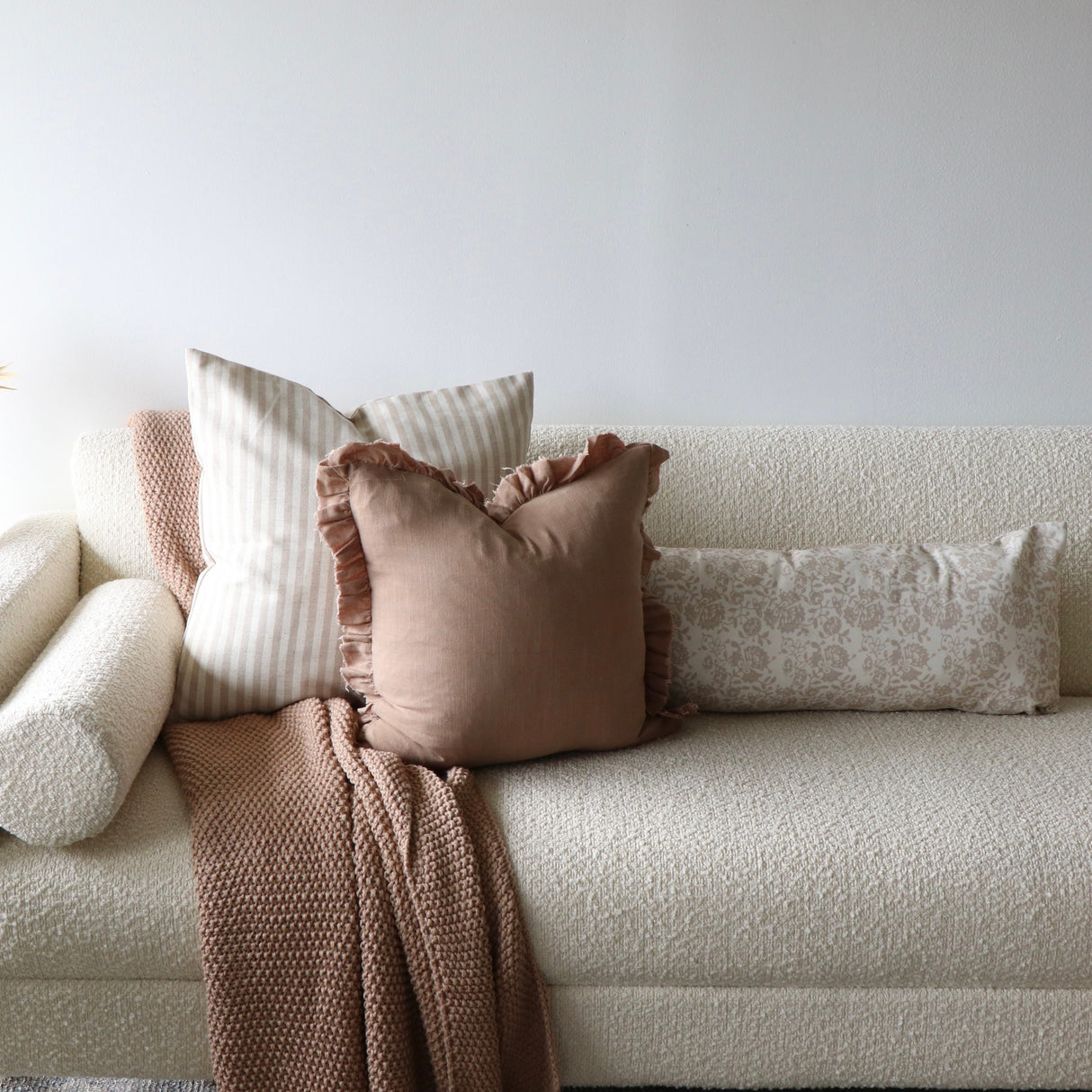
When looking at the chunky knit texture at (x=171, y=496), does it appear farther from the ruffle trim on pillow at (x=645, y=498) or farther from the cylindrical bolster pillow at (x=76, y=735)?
the ruffle trim on pillow at (x=645, y=498)

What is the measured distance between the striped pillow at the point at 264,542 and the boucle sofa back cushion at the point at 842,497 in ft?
0.94

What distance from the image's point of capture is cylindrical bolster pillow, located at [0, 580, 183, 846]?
112cm

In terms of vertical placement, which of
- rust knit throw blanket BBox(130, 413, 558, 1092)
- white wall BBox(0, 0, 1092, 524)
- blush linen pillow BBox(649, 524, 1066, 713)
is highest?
white wall BBox(0, 0, 1092, 524)

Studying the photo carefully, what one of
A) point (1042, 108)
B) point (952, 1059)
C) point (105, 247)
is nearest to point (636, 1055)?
point (952, 1059)

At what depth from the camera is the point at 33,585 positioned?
1.51 meters

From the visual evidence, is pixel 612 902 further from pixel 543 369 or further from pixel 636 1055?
pixel 543 369

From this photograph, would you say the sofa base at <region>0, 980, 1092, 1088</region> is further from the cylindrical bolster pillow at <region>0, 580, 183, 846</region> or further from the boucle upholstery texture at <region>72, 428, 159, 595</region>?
the boucle upholstery texture at <region>72, 428, 159, 595</region>

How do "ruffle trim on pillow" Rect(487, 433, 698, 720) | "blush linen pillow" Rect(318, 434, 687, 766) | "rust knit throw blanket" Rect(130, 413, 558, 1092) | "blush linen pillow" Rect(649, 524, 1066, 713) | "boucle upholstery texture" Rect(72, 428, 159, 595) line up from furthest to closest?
"boucle upholstery texture" Rect(72, 428, 159, 595), "blush linen pillow" Rect(649, 524, 1066, 713), "ruffle trim on pillow" Rect(487, 433, 698, 720), "blush linen pillow" Rect(318, 434, 687, 766), "rust knit throw blanket" Rect(130, 413, 558, 1092)

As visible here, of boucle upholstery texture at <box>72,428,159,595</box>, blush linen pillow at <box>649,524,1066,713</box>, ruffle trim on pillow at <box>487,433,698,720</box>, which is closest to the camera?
ruffle trim on pillow at <box>487,433,698,720</box>

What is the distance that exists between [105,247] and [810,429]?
123cm

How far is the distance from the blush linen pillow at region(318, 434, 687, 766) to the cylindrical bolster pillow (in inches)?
10.6

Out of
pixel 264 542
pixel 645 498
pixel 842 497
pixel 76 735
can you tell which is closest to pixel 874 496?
pixel 842 497

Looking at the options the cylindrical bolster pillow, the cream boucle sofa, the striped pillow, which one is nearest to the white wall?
the striped pillow

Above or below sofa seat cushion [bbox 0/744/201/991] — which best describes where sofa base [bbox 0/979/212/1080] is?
below
